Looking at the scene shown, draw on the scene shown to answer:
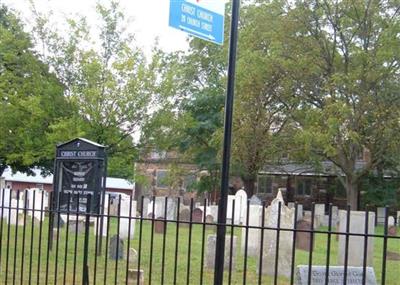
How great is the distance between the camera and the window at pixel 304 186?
54500 millimetres

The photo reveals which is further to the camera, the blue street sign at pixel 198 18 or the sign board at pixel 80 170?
the sign board at pixel 80 170

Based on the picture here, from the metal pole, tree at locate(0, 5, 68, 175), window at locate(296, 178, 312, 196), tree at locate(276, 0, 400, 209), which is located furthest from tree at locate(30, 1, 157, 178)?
window at locate(296, 178, 312, 196)

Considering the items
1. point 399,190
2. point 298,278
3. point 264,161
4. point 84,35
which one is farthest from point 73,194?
point 399,190

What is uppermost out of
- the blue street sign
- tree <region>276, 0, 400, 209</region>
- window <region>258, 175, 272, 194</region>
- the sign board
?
tree <region>276, 0, 400, 209</region>

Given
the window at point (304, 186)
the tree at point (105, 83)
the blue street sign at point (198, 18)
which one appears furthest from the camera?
the window at point (304, 186)

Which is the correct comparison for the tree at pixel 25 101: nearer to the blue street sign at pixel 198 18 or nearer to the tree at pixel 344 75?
the tree at pixel 344 75

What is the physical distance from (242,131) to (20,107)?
1139 centimetres

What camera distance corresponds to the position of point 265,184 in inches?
2213

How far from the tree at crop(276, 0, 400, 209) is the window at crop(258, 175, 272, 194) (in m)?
23.2

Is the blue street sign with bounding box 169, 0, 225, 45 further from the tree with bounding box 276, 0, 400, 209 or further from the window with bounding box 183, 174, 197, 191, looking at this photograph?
the window with bounding box 183, 174, 197, 191

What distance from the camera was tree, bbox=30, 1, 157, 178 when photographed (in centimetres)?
2472

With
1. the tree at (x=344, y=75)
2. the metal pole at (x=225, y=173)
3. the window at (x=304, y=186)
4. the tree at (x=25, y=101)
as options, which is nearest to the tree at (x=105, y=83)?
the tree at (x=25, y=101)

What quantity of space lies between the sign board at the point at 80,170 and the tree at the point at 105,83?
11.6 metres

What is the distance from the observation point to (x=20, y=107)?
1043 inches
